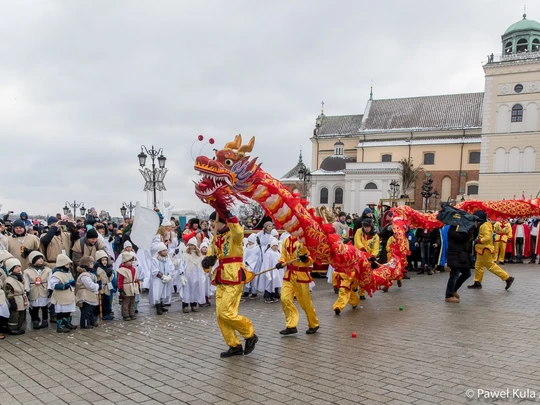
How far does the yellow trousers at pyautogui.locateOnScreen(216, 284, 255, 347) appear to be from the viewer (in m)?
5.70

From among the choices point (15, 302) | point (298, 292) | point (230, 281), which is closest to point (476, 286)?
point (298, 292)

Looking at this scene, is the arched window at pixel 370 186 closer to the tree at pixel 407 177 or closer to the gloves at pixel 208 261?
the tree at pixel 407 177

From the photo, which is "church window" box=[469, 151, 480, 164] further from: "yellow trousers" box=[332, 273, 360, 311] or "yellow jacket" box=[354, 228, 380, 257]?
"yellow trousers" box=[332, 273, 360, 311]

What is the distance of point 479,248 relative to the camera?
10.8m

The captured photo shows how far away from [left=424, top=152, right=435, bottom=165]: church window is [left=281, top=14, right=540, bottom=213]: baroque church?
12cm

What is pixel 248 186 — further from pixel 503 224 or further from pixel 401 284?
pixel 503 224

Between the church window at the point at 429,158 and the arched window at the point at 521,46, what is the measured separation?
14.3 m

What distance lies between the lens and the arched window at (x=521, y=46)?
44938 millimetres

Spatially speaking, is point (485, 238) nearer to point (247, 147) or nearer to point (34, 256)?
point (247, 147)

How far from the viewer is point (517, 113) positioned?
43000 mm

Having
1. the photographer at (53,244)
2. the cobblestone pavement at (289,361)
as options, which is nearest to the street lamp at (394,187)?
the cobblestone pavement at (289,361)

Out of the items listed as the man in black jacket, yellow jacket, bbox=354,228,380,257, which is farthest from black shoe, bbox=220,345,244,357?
the man in black jacket

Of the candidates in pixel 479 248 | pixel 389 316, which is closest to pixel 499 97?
pixel 479 248

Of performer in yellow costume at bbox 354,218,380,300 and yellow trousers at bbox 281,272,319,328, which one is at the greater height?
performer in yellow costume at bbox 354,218,380,300
